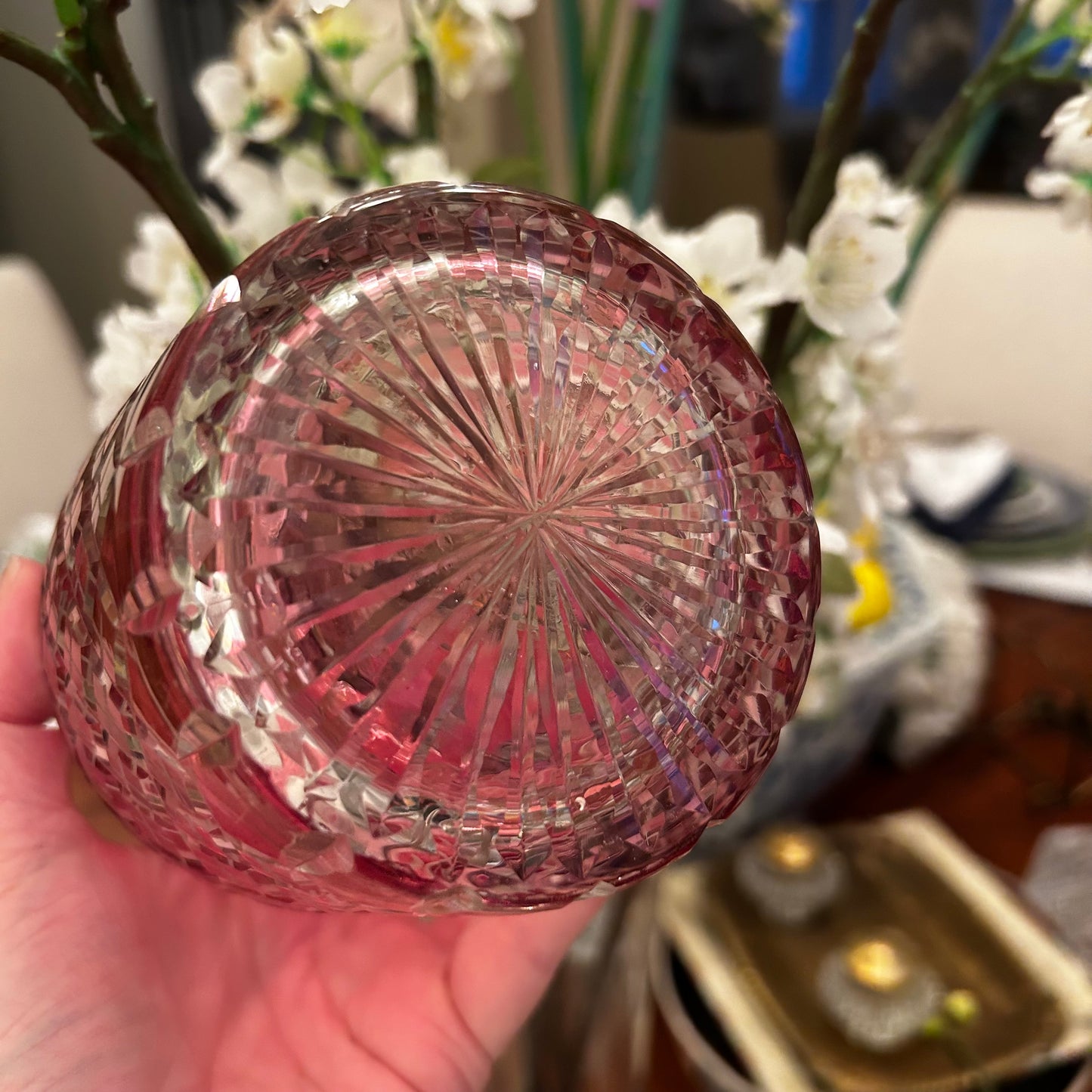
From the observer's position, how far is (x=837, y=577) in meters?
0.30

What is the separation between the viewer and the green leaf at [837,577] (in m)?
0.30

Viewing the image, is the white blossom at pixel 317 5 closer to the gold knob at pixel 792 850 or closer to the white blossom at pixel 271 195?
the white blossom at pixel 271 195

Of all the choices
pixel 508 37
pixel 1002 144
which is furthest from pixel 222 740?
pixel 1002 144

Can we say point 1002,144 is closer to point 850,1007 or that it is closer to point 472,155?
point 472,155

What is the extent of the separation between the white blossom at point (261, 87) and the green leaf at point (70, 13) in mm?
102

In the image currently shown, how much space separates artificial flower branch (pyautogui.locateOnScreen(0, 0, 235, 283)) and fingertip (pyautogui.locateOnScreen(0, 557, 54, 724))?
0.12 meters

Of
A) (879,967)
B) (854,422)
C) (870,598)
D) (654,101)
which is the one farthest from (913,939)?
(654,101)

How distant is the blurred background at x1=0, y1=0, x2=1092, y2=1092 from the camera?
0.40 m

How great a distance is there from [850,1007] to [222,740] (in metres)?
0.35

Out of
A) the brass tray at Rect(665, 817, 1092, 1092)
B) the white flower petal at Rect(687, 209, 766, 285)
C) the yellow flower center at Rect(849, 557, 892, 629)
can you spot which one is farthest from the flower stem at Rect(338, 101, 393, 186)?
the brass tray at Rect(665, 817, 1092, 1092)

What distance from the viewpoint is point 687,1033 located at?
1.38 feet

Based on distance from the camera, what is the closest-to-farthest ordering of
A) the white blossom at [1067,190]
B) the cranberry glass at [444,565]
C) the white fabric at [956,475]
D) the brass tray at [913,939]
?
1. the cranberry glass at [444,565]
2. the white blossom at [1067,190]
3. the brass tray at [913,939]
4. the white fabric at [956,475]

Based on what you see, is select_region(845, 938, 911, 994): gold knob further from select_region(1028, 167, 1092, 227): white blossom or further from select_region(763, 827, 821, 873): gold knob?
select_region(1028, 167, 1092, 227): white blossom

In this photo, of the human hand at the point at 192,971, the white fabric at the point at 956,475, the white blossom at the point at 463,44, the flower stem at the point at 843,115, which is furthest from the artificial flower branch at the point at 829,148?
the white fabric at the point at 956,475
